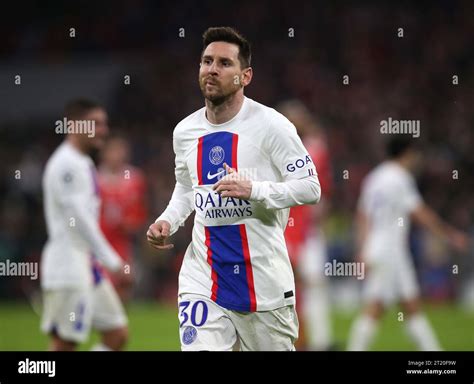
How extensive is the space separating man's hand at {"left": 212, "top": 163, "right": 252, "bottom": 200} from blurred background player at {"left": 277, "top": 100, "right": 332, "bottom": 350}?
16.6 ft

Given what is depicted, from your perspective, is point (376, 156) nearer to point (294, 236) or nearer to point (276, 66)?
point (276, 66)

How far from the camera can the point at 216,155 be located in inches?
220

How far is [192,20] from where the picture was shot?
2306 centimetres

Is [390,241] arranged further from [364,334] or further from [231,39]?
[231,39]

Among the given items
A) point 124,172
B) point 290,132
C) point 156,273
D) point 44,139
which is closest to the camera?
point 290,132

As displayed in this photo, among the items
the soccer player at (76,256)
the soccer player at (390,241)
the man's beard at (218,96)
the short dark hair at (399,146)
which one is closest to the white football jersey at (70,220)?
the soccer player at (76,256)

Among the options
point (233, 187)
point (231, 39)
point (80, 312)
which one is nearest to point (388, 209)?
point (80, 312)

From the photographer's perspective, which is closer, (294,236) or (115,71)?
(294,236)

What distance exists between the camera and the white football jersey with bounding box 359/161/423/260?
Answer: 10.4 metres

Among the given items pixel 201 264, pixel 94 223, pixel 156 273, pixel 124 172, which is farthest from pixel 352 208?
pixel 201 264

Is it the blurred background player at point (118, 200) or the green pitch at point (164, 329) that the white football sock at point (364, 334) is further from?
the blurred background player at point (118, 200)

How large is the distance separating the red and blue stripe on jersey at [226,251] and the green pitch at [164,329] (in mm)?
5728

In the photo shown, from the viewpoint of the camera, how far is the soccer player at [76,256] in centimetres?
795

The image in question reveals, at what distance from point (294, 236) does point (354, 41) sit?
12.6 metres
